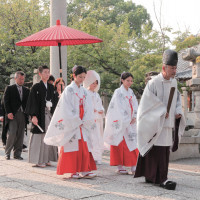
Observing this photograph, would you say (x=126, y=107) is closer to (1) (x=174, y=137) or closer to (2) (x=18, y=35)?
(1) (x=174, y=137)

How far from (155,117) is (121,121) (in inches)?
53.5

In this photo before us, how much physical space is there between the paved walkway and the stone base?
241 cm

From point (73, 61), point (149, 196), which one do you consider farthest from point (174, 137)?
point (73, 61)

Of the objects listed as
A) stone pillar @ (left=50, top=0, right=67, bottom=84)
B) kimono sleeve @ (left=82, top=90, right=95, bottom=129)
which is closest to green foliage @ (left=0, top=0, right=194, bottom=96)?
stone pillar @ (left=50, top=0, right=67, bottom=84)

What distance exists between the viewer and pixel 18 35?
57.3 ft

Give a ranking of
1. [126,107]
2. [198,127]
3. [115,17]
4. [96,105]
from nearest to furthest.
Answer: [126,107] → [96,105] → [198,127] → [115,17]

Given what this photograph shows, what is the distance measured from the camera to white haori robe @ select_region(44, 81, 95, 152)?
5.26 meters

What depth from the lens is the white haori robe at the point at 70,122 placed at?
526 cm

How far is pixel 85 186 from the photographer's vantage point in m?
4.75

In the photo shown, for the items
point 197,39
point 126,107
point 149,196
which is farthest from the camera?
point 197,39

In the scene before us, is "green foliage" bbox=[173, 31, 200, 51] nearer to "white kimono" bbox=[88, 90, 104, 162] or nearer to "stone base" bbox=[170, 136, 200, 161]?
"stone base" bbox=[170, 136, 200, 161]

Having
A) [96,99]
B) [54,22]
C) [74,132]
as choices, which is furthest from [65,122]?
[54,22]

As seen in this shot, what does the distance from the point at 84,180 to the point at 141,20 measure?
2880 cm

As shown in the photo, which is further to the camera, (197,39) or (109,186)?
(197,39)
